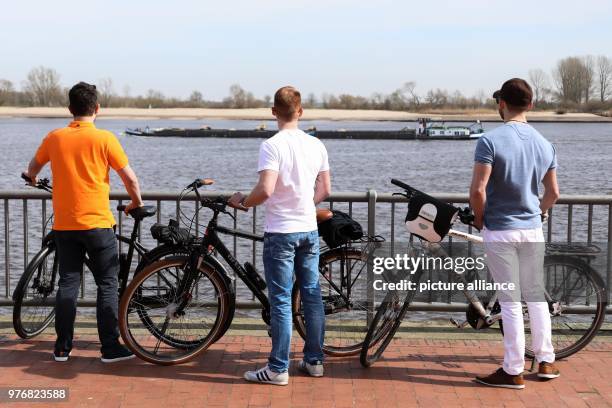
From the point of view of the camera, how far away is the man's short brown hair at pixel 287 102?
543 cm

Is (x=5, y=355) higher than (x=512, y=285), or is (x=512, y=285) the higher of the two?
(x=512, y=285)

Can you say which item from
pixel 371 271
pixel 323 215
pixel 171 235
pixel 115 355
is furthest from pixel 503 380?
pixel 115 355

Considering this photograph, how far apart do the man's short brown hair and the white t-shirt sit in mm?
99

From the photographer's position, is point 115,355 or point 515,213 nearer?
point 515,213

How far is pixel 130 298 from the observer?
6.00 metres

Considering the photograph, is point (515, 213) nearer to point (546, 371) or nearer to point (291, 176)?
point (546, 371)

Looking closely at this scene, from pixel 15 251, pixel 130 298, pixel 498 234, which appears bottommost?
pixel 15 251

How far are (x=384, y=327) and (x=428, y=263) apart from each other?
52cm

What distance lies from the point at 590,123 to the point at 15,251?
160 metres

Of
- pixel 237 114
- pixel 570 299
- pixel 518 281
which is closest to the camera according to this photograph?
pixel 518 281

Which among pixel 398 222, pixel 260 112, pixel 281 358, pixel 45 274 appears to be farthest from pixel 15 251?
pixel 260 112

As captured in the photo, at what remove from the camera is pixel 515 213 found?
215 inches

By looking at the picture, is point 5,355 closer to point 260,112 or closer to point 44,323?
point 44,323

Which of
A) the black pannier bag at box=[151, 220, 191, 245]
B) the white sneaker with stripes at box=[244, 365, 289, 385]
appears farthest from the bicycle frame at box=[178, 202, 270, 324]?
the white sneaker with stripes at box=[244, 365, 289, 385]
